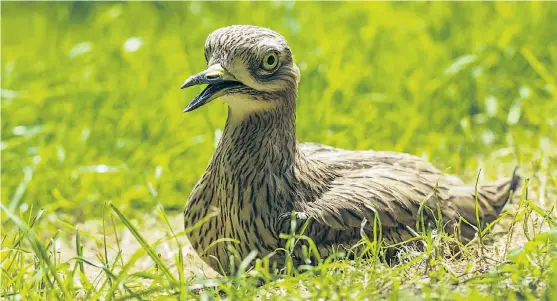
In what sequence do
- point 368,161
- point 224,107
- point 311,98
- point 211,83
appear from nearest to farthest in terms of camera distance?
point 211,83, point 368,161, point 311,98, point 224,107

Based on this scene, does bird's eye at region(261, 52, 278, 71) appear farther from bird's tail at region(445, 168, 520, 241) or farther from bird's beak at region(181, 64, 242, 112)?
bird's tail at region(445, 168, 520, 241)

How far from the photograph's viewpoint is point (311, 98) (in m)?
5.83

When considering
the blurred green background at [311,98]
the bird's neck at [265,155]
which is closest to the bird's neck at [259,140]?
the bird's neck at [265,155]

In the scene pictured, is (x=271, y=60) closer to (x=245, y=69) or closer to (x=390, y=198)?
(x=245, y=69)

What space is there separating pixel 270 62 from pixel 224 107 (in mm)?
2130

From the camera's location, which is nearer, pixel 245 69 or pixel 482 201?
pixel 245 69

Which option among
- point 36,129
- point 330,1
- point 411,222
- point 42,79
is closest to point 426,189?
point 411,222

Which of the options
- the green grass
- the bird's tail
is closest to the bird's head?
the green grass

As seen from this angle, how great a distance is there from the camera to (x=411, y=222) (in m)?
4.03

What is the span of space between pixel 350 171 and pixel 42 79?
8.92 feet

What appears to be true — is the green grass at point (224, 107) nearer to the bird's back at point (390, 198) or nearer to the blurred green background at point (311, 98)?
the blurred green background at point (311, 98)

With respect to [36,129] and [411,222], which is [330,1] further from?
[411,222]

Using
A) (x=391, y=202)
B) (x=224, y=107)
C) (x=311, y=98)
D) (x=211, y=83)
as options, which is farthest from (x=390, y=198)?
(x=224, y=107)

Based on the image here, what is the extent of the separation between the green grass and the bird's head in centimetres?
76
